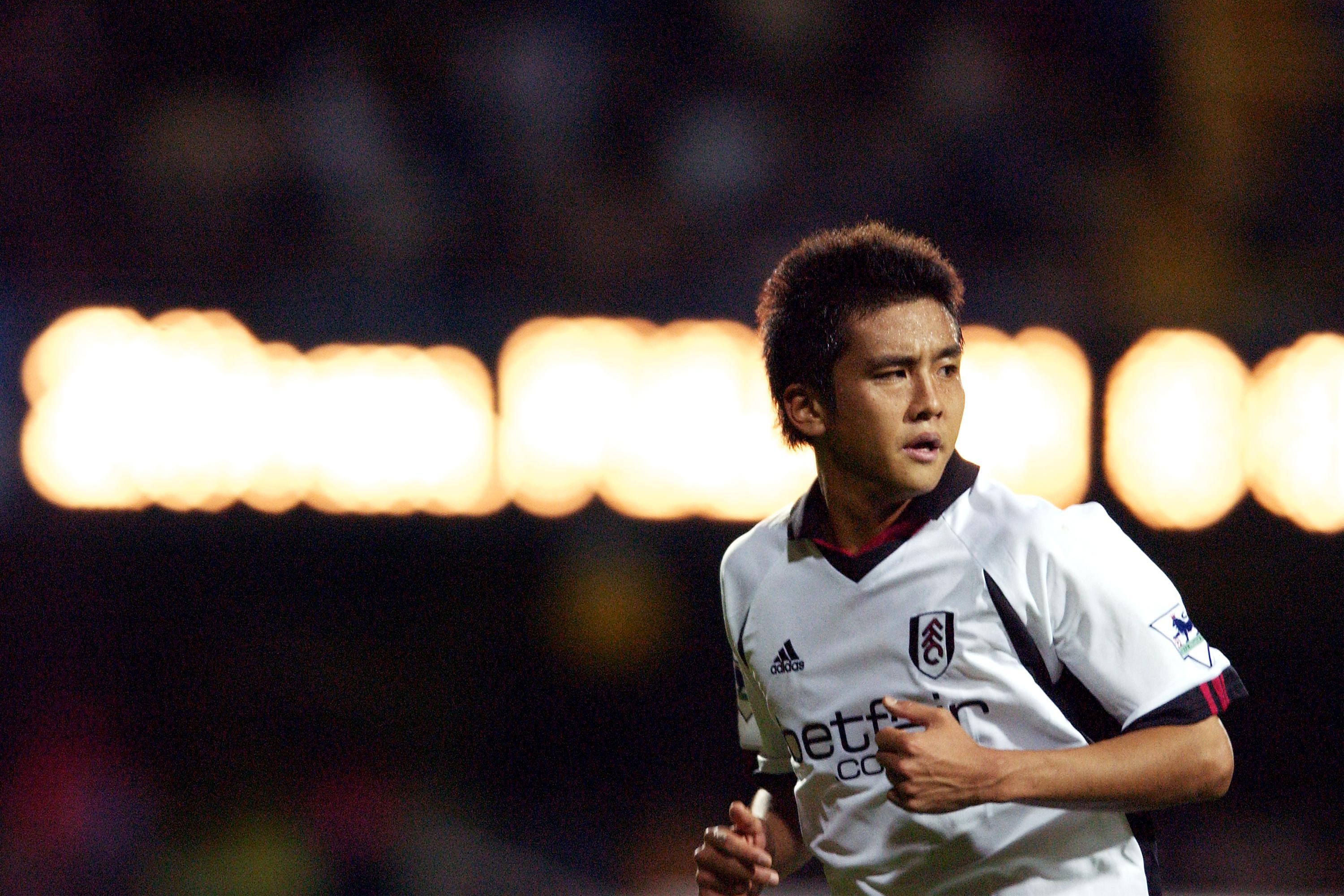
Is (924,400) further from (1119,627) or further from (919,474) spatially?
(1119,627)

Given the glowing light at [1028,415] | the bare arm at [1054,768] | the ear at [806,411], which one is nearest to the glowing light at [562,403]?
the glowing light at [1028,415]

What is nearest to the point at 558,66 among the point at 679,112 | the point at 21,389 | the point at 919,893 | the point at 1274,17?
the point at 679,112

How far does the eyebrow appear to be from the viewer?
193cm

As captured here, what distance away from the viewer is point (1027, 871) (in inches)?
71.2

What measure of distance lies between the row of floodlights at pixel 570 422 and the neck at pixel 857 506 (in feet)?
11.7

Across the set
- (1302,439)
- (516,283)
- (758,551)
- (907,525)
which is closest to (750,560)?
(758,551)

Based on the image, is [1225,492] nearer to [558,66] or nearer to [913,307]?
[558,66]

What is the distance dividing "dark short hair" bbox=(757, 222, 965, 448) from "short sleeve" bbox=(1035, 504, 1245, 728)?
42cm

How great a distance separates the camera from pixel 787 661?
6.69ft

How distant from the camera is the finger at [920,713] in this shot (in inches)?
63.1

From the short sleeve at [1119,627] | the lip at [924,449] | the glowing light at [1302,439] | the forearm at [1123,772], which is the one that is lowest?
the forearm at [1123,772]

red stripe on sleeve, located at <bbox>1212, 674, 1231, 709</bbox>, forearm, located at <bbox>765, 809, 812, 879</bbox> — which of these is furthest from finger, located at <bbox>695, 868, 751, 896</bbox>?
red stripe on sleeve, located at <bbox>1212, 674, 1231, 709</bbox>

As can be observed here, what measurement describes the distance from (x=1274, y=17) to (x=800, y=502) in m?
5.21

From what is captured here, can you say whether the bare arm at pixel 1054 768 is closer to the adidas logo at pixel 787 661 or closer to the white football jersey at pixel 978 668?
the white football jersey at pixel 978 668
